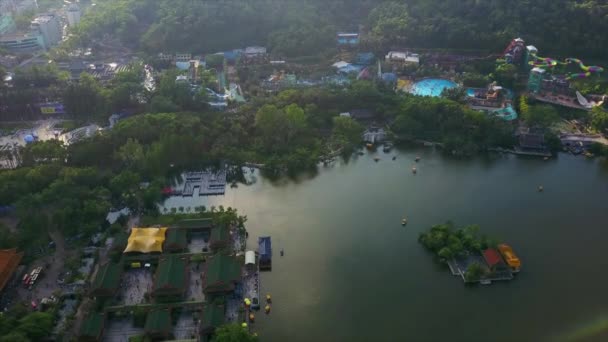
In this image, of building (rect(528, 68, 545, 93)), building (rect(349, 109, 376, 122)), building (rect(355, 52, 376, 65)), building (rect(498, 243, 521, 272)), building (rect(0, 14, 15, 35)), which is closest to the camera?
building (rect(498, 243, 521, 272))

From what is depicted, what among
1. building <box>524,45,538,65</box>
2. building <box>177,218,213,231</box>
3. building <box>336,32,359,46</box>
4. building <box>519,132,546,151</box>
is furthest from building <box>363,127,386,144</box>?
building <box>524,45,538,65</box>

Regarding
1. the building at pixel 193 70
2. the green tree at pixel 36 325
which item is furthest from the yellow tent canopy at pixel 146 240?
the building at pixel 193 70

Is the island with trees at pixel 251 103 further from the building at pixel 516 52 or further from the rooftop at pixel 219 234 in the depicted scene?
the rooftop at pixel 219 234

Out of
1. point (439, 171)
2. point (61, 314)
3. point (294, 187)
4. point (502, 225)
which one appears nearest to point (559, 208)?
point (502, 225)

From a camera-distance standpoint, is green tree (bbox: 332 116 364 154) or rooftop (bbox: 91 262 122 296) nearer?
rooftop (bbox: 91 262 122 296)

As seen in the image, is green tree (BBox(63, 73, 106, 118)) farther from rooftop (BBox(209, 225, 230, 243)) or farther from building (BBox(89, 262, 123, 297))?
building (BBox(89, 262, 123, 297))

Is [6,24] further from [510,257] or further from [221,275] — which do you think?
[510,257]
